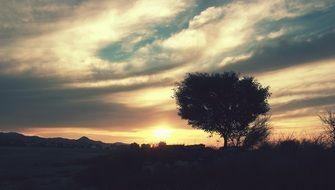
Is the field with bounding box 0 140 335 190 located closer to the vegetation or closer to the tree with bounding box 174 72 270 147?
the vegetation

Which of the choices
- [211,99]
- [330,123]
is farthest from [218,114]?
[330,123]

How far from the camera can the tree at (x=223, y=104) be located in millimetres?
61000

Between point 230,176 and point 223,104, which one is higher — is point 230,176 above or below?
below

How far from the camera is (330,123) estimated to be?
49344 mm

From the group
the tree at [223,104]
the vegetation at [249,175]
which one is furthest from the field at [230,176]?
the tree at [223,104]

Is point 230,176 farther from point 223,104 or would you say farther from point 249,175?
point 223,104

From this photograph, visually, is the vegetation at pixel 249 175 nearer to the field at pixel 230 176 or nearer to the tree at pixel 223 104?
the field at pixel 230 176

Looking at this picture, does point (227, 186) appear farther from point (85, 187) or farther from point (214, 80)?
point (214, 80)

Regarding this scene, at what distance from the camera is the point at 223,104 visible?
60906 mm

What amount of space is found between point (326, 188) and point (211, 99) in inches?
1666

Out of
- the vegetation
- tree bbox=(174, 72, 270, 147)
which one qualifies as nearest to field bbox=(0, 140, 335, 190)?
the vegetation

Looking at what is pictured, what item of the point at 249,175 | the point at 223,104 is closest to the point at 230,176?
the point at 249,175

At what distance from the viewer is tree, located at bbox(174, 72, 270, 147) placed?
2402 inches

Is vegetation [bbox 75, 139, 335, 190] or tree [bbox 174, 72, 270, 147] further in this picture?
tree [bbox 174, 72, 270, 147]
